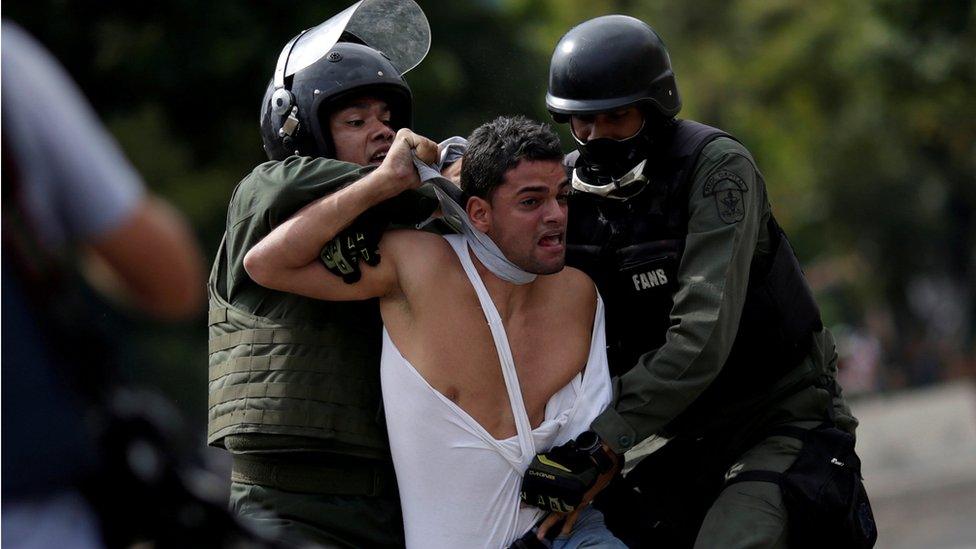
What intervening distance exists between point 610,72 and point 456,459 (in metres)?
1.26

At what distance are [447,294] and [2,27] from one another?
199 centimetres

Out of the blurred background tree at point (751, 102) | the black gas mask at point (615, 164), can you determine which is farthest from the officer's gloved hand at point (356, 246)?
A: the blurred background tree at point (751, 102)

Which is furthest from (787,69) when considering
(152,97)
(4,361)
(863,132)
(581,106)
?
(4,361)

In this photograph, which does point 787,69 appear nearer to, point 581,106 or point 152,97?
point 152,97

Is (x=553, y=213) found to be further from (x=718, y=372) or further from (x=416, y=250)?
(x=718, y=372)

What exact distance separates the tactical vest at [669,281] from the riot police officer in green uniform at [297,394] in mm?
705

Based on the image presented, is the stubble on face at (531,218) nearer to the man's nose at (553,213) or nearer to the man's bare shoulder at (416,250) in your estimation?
the man's nose at (553,213)

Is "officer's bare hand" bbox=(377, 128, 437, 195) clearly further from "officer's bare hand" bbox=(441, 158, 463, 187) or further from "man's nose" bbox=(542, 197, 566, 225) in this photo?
"man's nose" bbox=(542, 197, 566, 225)

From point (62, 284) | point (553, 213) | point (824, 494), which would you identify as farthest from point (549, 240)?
point (62, 284)

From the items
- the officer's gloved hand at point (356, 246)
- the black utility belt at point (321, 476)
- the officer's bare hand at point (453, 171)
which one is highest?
the officer's bare hand at point (453, 171)

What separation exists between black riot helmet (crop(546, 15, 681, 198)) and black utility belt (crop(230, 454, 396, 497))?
3.44 feet

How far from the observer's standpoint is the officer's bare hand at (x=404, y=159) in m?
4.09

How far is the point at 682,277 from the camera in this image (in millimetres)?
4375

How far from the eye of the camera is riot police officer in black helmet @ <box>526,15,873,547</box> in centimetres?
443
